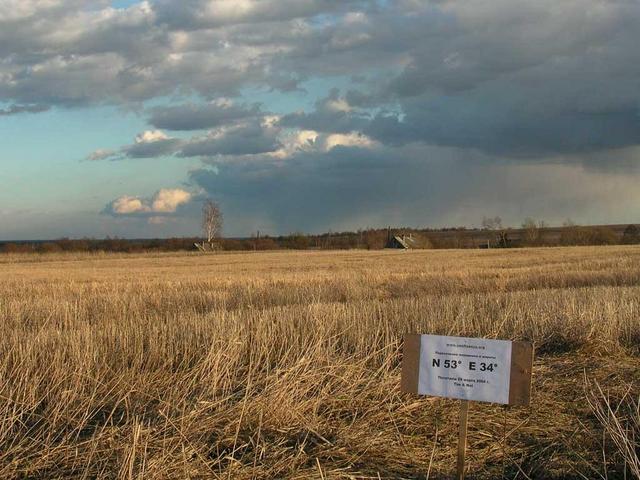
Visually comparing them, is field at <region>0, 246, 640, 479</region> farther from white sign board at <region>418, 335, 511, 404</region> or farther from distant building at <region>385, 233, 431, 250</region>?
distant building at <region>385, 233, 431, 250</region>

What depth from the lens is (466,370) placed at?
425cm

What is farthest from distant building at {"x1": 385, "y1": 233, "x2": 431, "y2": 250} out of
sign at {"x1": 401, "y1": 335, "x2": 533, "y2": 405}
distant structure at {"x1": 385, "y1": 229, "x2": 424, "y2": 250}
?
sign at {"x1": 401, "y1": 335, "x2": 533, "y2": 405}

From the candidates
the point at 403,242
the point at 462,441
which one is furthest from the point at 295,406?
the point at 403,242

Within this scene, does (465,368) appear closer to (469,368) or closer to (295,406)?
(469,368)

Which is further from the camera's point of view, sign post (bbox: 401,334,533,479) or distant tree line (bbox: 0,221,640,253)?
distant tree line (bbox: 0,221,640,253)

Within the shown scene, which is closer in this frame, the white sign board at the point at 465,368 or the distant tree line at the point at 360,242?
the white sign board at the point at 465,368

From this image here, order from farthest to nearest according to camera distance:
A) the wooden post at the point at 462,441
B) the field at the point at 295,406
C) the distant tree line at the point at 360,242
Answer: the distant tree line at the point at 360,242 → the field at the point at 295,406 → the wooden post at the point at 462,441

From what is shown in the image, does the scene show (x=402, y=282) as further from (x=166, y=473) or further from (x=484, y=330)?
(x=166, y=473)

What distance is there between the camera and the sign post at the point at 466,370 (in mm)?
4148

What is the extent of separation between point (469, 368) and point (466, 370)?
→ 2 cm

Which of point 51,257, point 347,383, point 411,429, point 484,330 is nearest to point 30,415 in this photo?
point 347,383

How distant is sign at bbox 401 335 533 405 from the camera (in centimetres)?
415

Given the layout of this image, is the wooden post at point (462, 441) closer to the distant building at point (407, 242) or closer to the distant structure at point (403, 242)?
the distant structure at point (403, 242)

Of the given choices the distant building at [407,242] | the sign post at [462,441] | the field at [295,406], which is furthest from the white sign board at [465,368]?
the distant building at [407,242]
